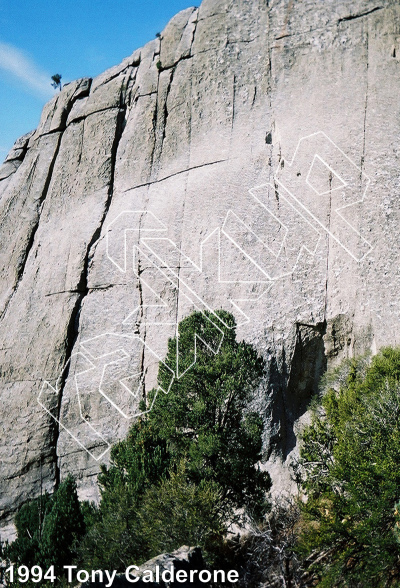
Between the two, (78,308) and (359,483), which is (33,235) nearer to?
(78,308)

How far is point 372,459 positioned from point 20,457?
12440mm

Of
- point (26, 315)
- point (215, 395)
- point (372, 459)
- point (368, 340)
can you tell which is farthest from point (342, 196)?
point (26, 315)

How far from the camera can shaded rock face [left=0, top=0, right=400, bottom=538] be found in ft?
62.9

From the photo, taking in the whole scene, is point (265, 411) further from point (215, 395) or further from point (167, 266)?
point (167, 266)

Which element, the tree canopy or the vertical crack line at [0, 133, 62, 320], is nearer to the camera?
the tree canopy

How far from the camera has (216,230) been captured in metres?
21.2

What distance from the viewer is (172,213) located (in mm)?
22375

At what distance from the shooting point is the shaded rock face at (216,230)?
755 inches

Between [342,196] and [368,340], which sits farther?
[342,196]
